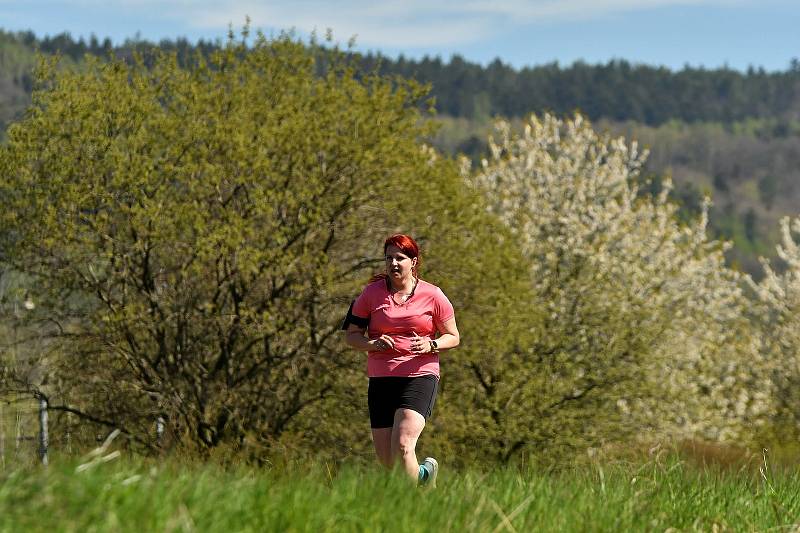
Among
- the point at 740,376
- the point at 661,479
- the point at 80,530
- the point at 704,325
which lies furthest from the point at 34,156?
the point at 740,376

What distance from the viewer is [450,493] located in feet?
18.0

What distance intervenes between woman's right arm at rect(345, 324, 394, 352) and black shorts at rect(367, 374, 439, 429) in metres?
0.24

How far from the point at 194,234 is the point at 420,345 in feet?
42.4

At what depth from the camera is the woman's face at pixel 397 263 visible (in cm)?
727

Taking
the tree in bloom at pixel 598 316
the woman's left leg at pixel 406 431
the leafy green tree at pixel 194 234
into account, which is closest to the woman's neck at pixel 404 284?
the woman's left leg at pixel 406 431

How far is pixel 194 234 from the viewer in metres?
19.7

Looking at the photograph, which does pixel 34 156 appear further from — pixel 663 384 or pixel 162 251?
pixel 663 384

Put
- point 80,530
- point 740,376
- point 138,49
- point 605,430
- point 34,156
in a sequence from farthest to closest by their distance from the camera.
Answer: point 740,376 → point 605,430 → point 138,49 → point 34,156 → point 80,530

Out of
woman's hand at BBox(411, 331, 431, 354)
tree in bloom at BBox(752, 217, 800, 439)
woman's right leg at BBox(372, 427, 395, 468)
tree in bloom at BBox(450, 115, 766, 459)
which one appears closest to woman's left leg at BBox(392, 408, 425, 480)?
woman's right leg at BBox(372, 427, 395, 468)

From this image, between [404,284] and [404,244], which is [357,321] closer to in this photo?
[404,284]

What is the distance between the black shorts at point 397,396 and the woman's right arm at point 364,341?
24 centimetres

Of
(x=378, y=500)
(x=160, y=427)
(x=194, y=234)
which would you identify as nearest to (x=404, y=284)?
(x=378, y=500)

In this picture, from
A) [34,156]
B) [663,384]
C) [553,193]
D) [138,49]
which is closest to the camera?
[34,156]

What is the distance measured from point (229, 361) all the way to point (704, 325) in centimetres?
1872
